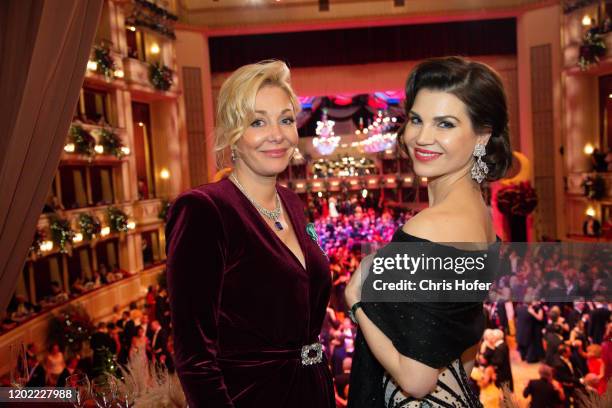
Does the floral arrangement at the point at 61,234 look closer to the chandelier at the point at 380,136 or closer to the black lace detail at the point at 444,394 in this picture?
the black lace detail at the point at 444,394

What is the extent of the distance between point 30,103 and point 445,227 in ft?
6.12

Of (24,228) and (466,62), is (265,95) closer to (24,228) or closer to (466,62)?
(466,62)

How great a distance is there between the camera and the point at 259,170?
202 cm

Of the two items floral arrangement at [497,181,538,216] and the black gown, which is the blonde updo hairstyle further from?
floral arrangement at [497,181,538,216]

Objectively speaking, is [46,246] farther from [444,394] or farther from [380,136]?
[380,136]

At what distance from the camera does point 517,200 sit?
12344 mm

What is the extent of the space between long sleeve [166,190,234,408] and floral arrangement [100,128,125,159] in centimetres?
1092

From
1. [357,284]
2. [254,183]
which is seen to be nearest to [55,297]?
[254,183]

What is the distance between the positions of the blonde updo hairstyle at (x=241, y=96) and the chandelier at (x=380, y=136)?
16435 millimetres

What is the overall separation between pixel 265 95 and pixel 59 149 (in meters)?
1.28

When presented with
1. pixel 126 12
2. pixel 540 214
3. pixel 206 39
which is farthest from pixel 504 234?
pixel 126 12

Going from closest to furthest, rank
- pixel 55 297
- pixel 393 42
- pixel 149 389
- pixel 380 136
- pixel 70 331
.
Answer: pixel 149 389
pixel 70 331
pixel 55 297
pixel 393 42
pixel 380 136

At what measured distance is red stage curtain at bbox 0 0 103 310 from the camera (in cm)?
252

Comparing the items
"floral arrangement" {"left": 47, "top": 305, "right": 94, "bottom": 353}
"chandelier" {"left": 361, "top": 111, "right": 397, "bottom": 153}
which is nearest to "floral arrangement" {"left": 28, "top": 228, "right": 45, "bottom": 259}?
"floral arrangement" {"left": 47, "top": 305, "right": 94, "bottom": 353}
